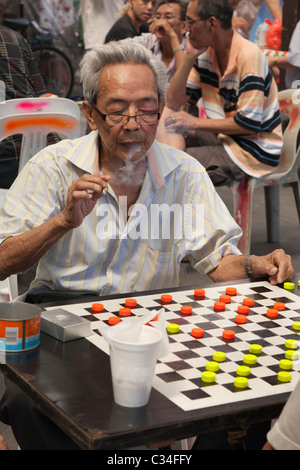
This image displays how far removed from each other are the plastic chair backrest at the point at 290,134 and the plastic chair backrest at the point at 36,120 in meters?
2.04

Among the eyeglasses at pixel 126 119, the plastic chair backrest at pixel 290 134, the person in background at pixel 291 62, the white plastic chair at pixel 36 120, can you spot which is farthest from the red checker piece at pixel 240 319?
the person in background at pixel 291 62

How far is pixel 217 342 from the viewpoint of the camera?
1935mm

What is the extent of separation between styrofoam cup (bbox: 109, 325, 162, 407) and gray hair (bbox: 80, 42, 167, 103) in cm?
126

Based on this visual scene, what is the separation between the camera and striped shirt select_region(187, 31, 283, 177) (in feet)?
16.4

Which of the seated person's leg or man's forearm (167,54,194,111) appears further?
man's forearm (167,54,194,111)

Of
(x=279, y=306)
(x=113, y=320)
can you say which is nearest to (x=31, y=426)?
(x=113, y=320)

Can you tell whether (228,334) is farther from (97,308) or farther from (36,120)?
(36,120)

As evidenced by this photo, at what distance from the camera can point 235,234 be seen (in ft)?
8.98

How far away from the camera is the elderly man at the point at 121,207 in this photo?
99.0 inches

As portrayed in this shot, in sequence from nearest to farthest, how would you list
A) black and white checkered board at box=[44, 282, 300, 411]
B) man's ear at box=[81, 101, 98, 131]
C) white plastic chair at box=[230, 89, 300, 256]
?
black and white checkered board at box=[44, 282, 300, 411] → man's ear at box=[81, 101, 98, 131] → white plastic chair at box=[230, 89, 300, 256]

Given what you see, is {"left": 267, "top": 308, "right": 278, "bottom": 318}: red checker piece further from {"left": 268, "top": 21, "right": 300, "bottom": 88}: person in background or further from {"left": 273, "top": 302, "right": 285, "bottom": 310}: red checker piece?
{"left": 268, "top": 21, "right": 300, "bottom": 88}: person in background

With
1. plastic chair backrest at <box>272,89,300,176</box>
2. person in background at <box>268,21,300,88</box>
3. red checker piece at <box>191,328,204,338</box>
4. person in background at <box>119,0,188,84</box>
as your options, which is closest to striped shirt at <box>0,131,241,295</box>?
red checker piece at <box>191,328,204,338</box>

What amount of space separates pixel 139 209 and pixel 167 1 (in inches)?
165
